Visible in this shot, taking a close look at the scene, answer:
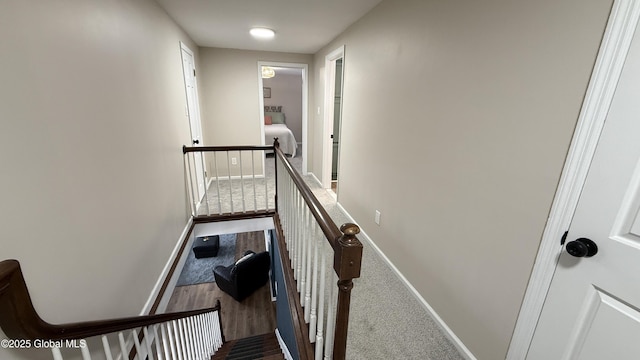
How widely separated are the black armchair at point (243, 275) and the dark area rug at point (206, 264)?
2.39 feet

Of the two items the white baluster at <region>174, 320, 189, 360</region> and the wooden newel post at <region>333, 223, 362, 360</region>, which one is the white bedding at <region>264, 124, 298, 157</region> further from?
the wooden newel post at <region>333, 223, 362, 360</region>

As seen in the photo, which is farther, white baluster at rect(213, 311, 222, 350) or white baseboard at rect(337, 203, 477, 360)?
white baluster at rect(213, 311, 222, 350)

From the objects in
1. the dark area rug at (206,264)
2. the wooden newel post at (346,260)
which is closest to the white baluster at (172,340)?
the wooden newel post at (346,260)

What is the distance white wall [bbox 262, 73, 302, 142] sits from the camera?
28.1 feet

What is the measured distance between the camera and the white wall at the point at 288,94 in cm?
856

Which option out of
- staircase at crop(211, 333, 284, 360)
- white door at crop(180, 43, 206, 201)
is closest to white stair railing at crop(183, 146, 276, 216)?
white door at crop(180, 43, 206, 201)

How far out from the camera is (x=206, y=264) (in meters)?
5.41

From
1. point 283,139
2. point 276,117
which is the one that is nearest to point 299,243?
point 283,139

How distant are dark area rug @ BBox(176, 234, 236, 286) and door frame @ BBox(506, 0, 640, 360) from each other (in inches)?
190

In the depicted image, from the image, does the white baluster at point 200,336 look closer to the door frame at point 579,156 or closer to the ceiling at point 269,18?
the door frame at point 579,156

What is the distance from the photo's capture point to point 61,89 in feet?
3.46

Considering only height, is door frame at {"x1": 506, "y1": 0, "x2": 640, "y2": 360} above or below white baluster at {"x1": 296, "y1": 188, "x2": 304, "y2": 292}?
above

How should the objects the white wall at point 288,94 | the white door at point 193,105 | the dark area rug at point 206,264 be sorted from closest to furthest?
1. the white door at point 193,105
2. the dark area rug at point 206,264
3. the white wall at point 288,94

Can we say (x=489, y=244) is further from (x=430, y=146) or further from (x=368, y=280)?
(x=368, y=280)
